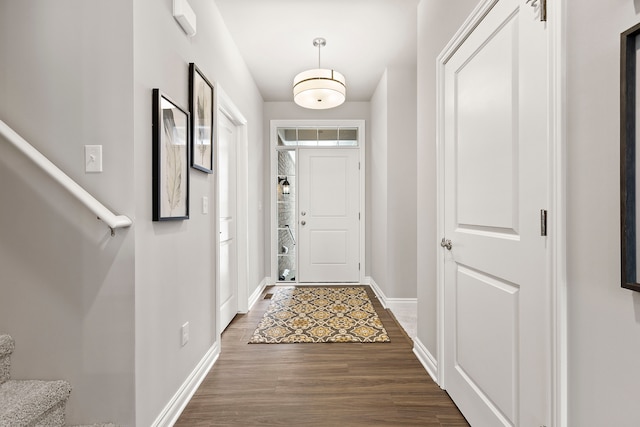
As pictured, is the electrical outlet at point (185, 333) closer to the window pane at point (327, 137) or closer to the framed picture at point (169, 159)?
the framed picture at point (169, 159)

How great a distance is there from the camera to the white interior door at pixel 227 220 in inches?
122

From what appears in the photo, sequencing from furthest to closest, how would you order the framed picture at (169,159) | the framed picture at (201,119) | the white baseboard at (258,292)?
the white baseboard at (258,292) → the framed picture at (201,119) → the framed picture at (169,159)

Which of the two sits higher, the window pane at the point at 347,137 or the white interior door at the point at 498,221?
the window pane at the point at 347,137

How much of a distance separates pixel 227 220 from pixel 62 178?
1994 mm

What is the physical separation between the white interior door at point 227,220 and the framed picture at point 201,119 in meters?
0.60

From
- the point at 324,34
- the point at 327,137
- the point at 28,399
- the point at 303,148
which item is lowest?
the point at 28,399

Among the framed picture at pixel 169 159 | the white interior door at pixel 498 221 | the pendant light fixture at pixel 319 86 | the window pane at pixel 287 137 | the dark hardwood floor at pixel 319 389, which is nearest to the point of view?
the white interior door at pixel 498 221

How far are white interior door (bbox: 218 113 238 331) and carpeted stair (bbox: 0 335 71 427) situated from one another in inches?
62.8

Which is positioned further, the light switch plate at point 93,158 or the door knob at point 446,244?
the door knob at point 446,244

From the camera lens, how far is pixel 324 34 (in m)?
3.06

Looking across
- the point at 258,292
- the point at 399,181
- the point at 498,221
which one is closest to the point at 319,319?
the point at 258,292

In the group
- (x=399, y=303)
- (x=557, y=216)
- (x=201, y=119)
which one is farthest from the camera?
(x=399, y=303)

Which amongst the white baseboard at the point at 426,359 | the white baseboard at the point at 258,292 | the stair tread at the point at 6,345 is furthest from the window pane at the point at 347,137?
the stair tread at the point at 6,345

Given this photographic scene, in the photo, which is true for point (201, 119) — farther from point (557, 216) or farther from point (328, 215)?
point (328, 215)
